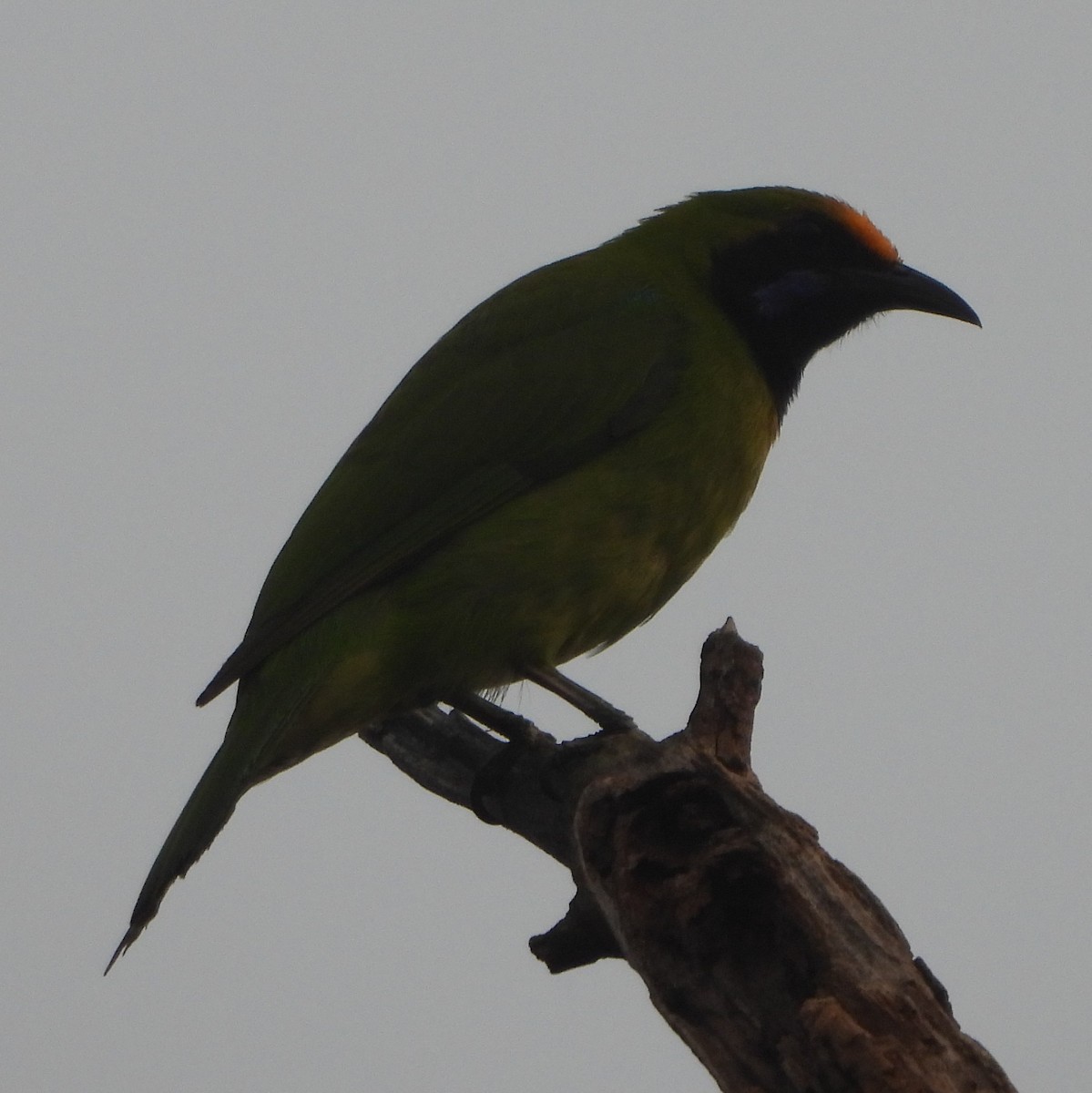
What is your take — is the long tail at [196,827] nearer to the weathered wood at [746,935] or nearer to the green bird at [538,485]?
the green bird at [538,485]

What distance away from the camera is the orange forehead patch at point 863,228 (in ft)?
18.7

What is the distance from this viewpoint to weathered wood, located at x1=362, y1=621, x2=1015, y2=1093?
291cm

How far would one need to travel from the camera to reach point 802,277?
5688mm

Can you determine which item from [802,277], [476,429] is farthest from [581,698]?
[802,277]

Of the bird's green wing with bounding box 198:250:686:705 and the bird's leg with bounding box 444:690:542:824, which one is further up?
the bird's green wing with bounding box 198:250:686:705

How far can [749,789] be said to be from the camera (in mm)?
3455

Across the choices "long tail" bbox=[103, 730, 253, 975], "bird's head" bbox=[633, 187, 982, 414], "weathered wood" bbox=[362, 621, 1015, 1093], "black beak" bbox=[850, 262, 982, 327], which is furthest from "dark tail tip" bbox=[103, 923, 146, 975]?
"black beak" bbox=[850, 262, 982, 327]

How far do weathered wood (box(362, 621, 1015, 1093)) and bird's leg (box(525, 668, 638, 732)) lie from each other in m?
0.88

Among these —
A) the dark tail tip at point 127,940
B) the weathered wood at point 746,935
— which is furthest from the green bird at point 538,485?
the weathered wood at point 746,935

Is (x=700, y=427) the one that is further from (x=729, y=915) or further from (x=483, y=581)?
(x=729, y=915)

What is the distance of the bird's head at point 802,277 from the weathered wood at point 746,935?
2.22 meters

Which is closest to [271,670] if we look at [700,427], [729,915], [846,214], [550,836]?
[550,836]

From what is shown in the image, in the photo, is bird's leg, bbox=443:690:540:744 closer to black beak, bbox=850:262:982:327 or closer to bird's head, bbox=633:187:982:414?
bird's head, bbox=633:187:982:414

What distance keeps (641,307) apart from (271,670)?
72.3 inches
